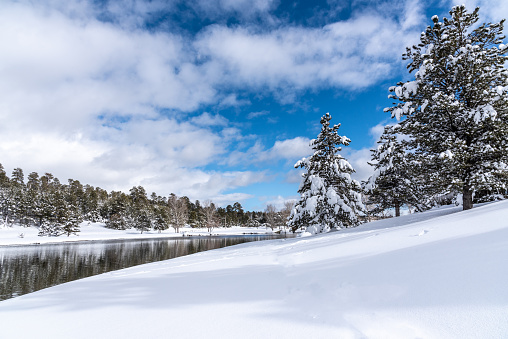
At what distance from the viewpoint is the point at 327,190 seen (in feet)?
58.1

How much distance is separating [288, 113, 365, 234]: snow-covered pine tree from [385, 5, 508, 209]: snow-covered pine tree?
639 centimetres

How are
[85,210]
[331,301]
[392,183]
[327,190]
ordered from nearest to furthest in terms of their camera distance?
[331,301]
[327,190]
[392,183]
[85,210]

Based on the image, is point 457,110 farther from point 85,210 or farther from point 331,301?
point 85,210

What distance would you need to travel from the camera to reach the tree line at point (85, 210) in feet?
156

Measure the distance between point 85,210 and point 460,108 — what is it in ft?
284

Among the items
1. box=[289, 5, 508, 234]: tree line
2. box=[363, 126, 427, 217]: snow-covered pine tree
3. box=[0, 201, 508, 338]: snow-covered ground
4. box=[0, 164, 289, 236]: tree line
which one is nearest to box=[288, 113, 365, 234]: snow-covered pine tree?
box=[363, 126, 427, 217]: snow-covered pine tree

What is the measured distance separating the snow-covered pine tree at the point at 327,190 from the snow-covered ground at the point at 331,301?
1189 cm

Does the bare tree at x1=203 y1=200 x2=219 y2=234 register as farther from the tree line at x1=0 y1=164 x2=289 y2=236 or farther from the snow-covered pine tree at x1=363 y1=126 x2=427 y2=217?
the snow-covered pine tree at x1=363 y1=126 x2=427 y2=217

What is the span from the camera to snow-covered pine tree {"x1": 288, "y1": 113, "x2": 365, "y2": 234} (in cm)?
1716

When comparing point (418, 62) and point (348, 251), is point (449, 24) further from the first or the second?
point (348, 251)

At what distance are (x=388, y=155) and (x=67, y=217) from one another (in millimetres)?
54263

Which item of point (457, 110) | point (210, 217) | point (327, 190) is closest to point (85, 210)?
point (210, 217)

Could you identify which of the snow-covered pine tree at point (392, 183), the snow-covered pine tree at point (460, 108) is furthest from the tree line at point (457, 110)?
the snow-covered pine tree at point (392, 183)

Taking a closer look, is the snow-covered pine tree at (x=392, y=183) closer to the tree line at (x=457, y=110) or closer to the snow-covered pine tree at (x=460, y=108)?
the tree line at (x=457, y=110)
